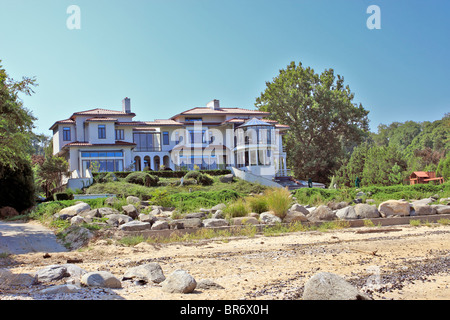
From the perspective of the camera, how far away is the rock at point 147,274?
27.4 ft

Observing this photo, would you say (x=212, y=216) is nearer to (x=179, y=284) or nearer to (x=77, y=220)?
(x=77, y=220)

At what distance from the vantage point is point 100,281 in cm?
766

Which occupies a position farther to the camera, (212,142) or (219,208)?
(212,142)

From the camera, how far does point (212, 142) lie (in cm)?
5247

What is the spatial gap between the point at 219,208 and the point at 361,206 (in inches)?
219

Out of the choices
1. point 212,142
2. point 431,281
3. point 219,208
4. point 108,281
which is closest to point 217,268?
point 108,281

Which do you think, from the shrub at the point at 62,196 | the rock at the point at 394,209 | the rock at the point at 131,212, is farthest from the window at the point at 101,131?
the rock at the point at 394,209

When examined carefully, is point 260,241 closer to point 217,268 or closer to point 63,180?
point 217,268

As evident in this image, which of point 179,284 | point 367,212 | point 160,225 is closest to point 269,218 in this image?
point 160,225

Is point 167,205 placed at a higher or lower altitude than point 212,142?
lower
